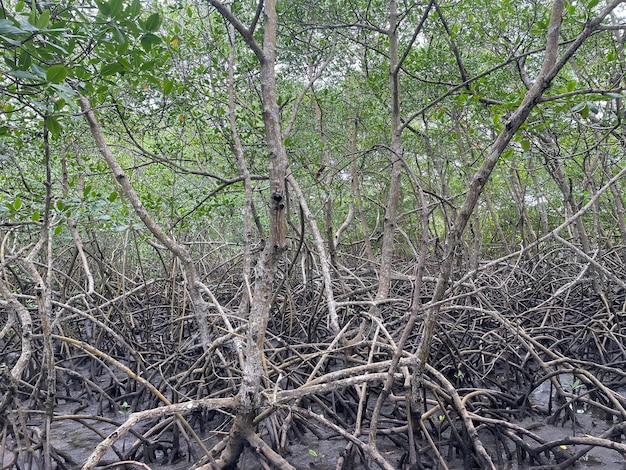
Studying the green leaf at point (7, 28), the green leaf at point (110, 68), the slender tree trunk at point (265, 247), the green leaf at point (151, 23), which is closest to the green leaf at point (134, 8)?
the green leaf at point (151, 23)

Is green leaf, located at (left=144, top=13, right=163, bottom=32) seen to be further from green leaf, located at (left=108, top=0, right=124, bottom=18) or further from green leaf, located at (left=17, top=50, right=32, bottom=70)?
green leaf, located at (left=17, top=50, right=32, bottom=70)

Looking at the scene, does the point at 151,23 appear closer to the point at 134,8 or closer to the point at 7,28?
the point at 134,8

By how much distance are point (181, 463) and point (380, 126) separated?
14.2 feet

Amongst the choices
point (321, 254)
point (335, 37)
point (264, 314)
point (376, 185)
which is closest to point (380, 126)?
point (335, 37)

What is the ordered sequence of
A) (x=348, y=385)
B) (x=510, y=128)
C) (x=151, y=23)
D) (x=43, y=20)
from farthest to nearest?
1. (x=348, y=385)
2. (x=510, y=128)
3. (x=151, y=23)
4. (x=43, y=20)

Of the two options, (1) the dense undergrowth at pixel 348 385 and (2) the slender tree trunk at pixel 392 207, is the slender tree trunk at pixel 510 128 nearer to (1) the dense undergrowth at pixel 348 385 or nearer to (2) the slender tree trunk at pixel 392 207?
(1) the dense undergrowth at pixel 348 385

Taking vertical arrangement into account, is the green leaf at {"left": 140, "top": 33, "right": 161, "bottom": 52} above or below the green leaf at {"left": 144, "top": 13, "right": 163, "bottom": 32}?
below

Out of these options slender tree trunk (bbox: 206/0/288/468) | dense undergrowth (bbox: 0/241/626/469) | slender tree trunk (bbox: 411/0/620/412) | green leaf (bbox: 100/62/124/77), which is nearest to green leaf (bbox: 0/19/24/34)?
green leaf (bbox: 100/62/124/77)

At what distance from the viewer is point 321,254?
267 cm

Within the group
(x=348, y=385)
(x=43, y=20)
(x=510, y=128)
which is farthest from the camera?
(x=348, y=385)

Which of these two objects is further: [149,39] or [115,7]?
[149,39]

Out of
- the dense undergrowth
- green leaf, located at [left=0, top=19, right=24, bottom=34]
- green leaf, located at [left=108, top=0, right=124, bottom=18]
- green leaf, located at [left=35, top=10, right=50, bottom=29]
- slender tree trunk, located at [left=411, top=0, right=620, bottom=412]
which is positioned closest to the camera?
green leaf, located at [left=0, top=19, right=24, bottom=34]

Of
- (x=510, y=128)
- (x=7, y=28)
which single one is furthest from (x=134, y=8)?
(x=510, y=128)

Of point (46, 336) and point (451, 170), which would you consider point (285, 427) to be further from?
point (451, 170)
